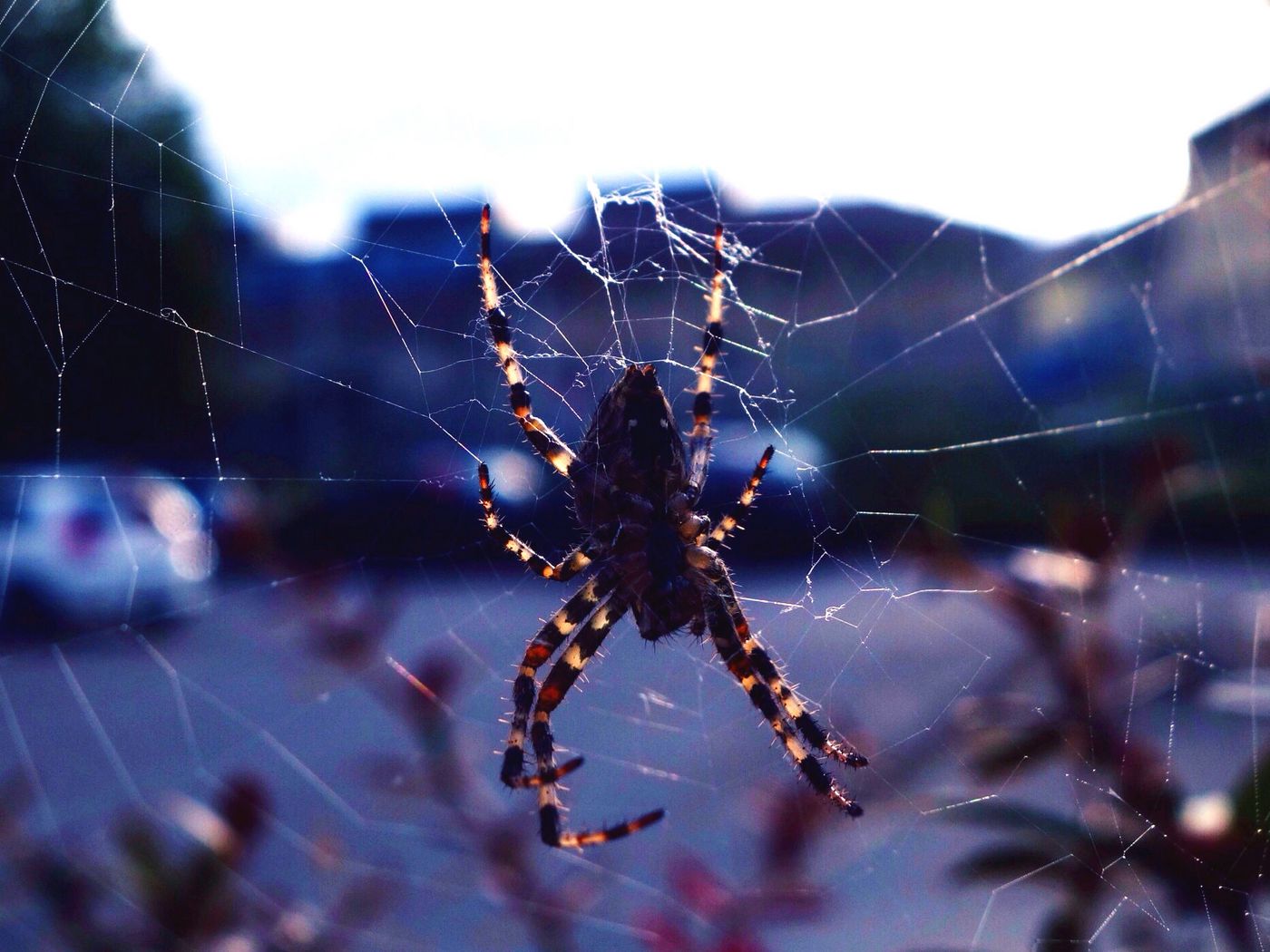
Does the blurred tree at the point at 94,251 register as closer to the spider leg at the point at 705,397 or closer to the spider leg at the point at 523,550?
the spider leg at the point at 523,550

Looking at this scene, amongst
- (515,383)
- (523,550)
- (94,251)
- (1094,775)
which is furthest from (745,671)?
(94,251)

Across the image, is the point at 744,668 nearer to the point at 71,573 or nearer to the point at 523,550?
the point at 523,550

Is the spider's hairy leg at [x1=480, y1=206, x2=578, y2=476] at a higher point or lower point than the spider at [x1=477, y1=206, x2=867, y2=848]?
higher

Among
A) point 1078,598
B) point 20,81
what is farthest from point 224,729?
point 1078,598

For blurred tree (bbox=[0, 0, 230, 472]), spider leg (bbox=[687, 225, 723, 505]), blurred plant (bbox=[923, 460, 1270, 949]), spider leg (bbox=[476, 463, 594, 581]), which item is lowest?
blurred plant (bbox=[923, 460, 1270, 949])

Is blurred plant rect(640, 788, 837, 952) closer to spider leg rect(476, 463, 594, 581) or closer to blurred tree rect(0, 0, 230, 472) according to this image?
spider leg rect(476, 463, 594, 581)

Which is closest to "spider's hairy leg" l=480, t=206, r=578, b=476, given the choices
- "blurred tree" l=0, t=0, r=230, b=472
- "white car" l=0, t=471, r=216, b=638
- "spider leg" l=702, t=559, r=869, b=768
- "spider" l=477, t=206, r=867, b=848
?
"spider" l=477, t=206, r=867, b=848

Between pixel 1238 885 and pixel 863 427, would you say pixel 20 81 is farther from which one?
pixel 863 427
